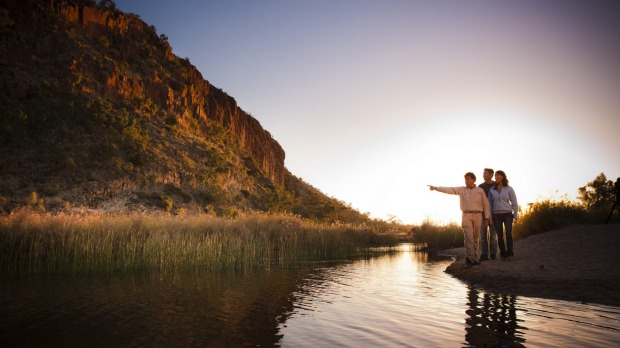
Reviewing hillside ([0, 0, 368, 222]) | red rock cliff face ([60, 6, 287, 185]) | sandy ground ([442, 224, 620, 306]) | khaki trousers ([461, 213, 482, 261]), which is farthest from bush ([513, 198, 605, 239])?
red rock cliff face ([60, 6, 287, 185])

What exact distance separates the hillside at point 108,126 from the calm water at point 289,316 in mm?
26561

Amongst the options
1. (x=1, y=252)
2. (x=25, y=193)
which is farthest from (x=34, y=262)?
(x=25, y=193)

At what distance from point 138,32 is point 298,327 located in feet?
278

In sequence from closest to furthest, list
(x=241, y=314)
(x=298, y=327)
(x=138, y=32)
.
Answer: (x=298, y=327) → (x=241, y=314) → (x=138, y=32)

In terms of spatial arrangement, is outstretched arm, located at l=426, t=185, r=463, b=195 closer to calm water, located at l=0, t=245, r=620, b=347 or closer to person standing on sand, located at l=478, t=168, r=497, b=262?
person standing on sand, located at l=478, t=168, r=497, b=262

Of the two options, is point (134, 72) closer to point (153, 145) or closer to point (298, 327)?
point (153, 145)

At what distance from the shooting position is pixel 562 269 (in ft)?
34.2

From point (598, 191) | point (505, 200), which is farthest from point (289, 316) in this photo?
point (598, 191)

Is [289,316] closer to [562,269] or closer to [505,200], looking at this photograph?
[562,269]

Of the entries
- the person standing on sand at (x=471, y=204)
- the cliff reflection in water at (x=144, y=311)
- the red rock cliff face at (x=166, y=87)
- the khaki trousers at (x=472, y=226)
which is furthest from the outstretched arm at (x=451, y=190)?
the red rock cliff face at (x=166, y=87)

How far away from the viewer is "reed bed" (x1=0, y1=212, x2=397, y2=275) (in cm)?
1401

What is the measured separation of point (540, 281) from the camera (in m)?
9.62

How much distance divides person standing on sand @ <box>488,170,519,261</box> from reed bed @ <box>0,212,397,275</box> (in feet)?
29.1

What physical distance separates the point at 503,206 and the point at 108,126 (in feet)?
169
